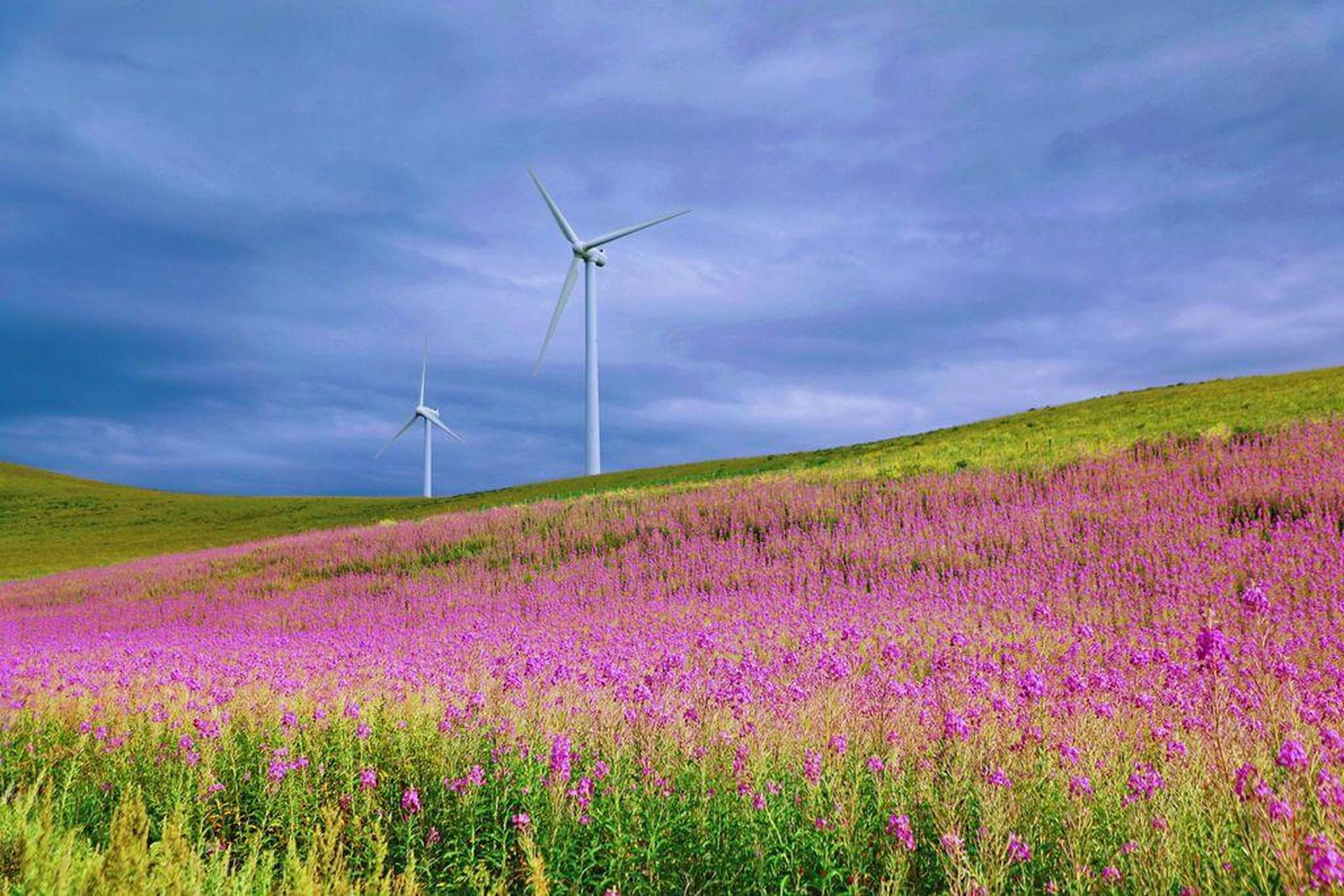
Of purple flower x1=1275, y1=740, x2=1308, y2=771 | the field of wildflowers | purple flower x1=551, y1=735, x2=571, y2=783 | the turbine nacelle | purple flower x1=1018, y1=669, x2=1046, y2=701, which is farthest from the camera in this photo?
the turbine nacelle

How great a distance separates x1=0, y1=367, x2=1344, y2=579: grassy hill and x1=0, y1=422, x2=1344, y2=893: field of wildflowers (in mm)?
7414

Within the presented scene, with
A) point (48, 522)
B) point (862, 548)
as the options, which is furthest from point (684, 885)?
point (48, 522)

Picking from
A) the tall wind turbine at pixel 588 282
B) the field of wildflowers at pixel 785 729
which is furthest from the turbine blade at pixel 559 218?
the field of wildflowers at pixel 785 729

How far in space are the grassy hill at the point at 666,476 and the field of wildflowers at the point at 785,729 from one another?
741cm

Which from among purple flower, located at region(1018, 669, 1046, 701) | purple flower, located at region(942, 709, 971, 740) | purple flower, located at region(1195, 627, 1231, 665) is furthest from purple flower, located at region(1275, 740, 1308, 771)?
purple flower, located at region(1018, 669, 1046, 701)

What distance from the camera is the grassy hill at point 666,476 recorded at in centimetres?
2062

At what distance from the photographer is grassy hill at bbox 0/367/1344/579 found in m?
20.6

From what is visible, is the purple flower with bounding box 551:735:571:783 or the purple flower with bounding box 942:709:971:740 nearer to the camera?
the purple flower with bounding box 551:735:571:783

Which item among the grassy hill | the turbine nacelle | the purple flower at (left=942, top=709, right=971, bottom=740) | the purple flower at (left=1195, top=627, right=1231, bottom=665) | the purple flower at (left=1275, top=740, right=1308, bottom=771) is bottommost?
the purple flower at (left=942, top=709, right=971, bottom=740)

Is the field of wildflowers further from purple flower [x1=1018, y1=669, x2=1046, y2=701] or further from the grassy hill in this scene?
the grassy hill

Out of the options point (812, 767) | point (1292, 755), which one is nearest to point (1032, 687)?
point (812, 767)

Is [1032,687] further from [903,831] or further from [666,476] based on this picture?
[666,476]

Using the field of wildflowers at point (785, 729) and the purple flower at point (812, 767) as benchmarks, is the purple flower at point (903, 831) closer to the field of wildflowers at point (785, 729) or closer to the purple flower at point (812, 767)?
the field of wildflowers at point (785, 729)

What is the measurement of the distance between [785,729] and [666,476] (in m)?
38.8
